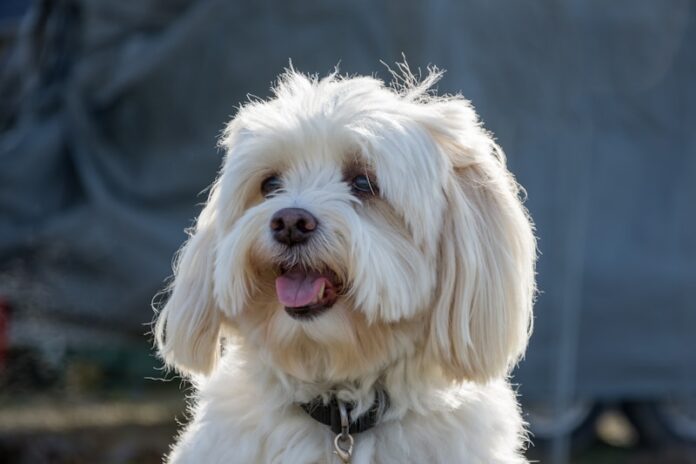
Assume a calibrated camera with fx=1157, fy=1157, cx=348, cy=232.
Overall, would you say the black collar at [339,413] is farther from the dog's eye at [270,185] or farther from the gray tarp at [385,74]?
the gray tarp at [385,74]

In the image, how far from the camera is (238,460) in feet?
11.1

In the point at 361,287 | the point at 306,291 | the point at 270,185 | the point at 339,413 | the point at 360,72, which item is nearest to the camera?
the point at 361,287

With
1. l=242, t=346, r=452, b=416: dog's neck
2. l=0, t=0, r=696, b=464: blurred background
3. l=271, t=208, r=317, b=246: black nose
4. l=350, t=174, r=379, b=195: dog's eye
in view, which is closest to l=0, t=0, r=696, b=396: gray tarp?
l=0, t=0, r=696, b=464: blurred background

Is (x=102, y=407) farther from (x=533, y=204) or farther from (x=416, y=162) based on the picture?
(x=416, y=162)

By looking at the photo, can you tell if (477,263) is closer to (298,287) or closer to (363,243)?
(363,243)

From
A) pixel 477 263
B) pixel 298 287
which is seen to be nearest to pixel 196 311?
pixel 298 287

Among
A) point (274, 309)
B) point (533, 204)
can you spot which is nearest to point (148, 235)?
point (533, 204)

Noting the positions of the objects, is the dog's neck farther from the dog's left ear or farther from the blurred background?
the blurred background

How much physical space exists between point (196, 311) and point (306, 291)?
18.4 inches

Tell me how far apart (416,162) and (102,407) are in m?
4.94

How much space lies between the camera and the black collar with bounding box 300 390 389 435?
345 centimetres

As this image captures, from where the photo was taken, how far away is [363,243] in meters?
3.23

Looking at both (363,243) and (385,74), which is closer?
(363,243)

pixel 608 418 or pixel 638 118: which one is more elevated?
pixel 638 118
